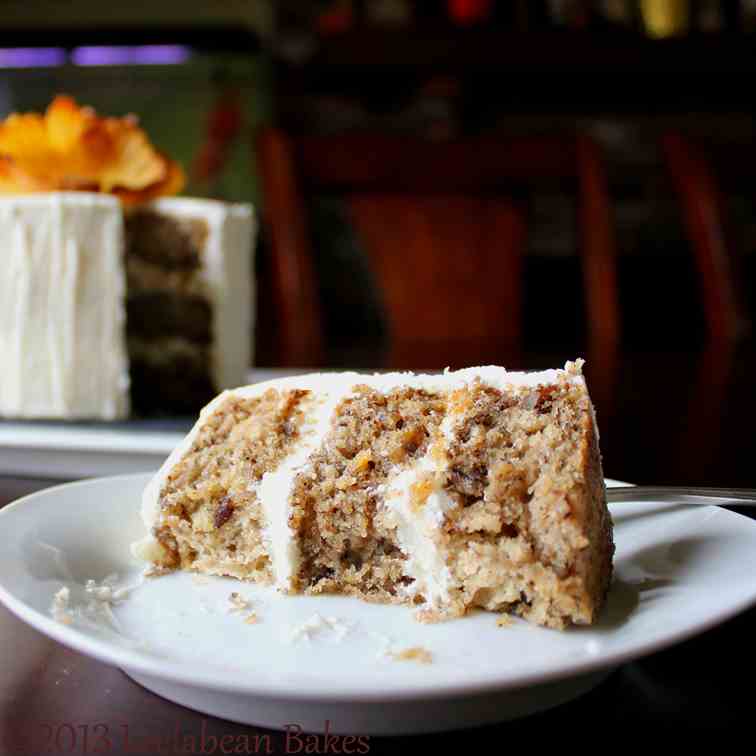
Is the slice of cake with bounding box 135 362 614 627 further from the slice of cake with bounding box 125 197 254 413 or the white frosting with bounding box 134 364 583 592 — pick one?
the slice of cake with bounding box 125 197 254 413

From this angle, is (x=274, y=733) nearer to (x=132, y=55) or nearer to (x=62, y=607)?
(x=62, y=607)

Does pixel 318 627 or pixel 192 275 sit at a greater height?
pixel 192 275

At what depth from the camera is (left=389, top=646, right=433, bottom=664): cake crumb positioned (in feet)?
1.94

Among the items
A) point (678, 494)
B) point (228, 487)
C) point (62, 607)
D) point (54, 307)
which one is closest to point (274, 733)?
point (62, 607)

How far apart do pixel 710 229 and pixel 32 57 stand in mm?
3318

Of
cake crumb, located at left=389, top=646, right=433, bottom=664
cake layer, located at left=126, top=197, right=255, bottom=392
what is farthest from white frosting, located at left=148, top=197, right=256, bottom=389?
cake crumb, located at left=389, top=646, right=433, bottom=664

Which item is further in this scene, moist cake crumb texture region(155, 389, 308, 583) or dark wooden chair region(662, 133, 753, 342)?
dark wooden chair region(662, 133, 753, 342)

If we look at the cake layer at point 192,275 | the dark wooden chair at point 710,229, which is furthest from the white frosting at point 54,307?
the dark wooden chair at point 710,229

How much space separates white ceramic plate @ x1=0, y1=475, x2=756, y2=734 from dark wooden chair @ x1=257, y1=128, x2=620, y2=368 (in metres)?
1.53

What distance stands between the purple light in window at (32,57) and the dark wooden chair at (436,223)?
244 cm

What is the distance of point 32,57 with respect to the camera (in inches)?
175

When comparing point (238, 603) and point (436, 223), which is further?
point (436, 223)

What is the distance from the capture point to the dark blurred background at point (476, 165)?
7.74ft

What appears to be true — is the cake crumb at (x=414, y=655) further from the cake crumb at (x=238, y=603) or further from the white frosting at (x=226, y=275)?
the white frosting at (x=226, y=275)
